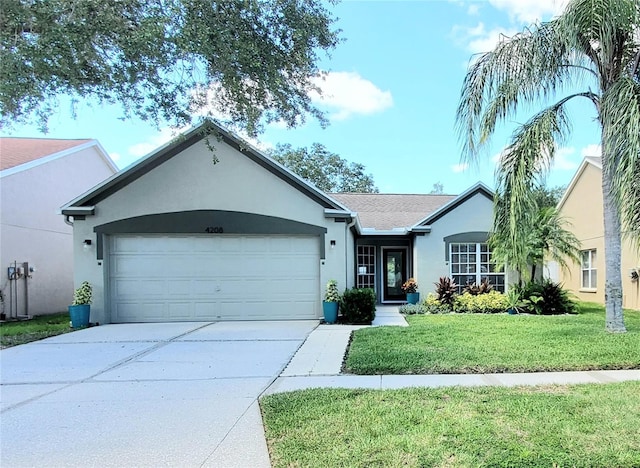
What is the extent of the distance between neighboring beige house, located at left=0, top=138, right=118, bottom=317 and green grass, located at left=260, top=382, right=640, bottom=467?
13.0 m

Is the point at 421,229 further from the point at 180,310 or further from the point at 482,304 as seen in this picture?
the point at 180,310

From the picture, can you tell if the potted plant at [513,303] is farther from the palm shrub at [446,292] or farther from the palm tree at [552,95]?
the palm tree at [552,95]

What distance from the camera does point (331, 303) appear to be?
11297mm

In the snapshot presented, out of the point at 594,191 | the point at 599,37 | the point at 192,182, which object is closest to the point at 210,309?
the point at 192,182

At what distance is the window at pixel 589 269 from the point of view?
645 inches

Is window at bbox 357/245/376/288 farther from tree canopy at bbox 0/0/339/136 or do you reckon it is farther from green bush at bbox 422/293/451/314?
tree canopy at bbox 0/0/339/136

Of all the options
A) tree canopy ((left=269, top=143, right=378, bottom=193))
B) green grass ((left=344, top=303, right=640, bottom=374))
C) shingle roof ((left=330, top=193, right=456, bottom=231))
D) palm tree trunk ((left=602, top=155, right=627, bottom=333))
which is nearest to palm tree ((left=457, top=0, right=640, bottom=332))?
palm tree trunk ((left=602, top=155, right=627, bottom=333))

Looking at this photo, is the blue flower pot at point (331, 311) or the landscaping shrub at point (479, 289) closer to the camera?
the blue flower pot at point (331, 311)

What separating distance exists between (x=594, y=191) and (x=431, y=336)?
39.4 feet

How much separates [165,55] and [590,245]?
16328 mm

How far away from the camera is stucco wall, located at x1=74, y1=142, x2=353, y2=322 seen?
462 inches

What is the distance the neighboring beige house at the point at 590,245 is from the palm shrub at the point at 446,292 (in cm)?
603

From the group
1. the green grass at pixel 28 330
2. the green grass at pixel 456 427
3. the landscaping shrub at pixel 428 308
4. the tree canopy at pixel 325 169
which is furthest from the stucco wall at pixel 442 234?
the tree canopy at pixel 325 169

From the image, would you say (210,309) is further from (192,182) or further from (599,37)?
(599,37)
